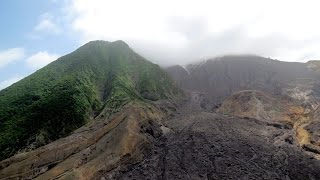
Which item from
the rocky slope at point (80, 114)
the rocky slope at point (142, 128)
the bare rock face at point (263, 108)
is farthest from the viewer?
the bare rock face at point (263, 108)

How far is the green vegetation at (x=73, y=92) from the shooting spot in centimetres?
8056

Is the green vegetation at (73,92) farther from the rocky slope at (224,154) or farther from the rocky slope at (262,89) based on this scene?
the rocky slope at (224,154)

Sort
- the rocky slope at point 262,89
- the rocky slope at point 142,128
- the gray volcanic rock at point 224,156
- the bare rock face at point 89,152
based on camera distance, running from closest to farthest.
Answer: the gray volcanic rock at point 224,156, the bare rock face at point 89,152, the rocky slope at point 142,128, the rocky slope at point 262,89

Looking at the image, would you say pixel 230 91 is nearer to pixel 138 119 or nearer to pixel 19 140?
pixel 138 119

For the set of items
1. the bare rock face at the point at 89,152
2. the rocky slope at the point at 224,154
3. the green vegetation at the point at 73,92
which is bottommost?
the rocky slope at the point at 224,154

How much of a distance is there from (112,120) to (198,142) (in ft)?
53.7

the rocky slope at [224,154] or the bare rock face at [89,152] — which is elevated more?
the bare rock face at [89,152]

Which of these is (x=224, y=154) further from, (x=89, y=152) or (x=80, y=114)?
(x=80, y=114)

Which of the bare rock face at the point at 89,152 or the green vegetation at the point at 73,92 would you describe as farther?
the green vegetation at the point at 73,92

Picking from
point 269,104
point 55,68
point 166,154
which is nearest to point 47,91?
point 55,68

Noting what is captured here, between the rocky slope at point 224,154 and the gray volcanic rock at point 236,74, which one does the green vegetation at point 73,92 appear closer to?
the rocky slope at point 224,154

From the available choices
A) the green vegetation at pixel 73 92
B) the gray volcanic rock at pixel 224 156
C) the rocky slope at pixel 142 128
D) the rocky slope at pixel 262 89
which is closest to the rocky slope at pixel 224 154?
the gray volcanic rock at pixel 224 156

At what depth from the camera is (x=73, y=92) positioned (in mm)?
94375

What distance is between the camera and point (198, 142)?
7138 cm
